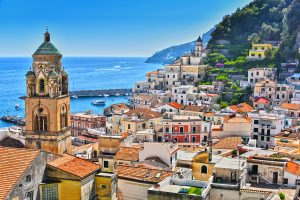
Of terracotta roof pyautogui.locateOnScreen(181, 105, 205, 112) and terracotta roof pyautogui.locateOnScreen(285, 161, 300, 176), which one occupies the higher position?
terracotta roof pyautogui.locateOnScreen(181, 105, 205, 112)

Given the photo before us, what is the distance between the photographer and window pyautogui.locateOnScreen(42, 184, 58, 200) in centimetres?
2214

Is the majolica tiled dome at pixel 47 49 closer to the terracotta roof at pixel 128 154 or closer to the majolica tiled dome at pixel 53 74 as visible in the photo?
the majolica tiled dome at pixel 53 74

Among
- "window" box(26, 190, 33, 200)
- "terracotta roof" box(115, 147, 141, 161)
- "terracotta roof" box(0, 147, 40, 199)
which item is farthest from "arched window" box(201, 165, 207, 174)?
"window" box(26, 190, 33, 200)

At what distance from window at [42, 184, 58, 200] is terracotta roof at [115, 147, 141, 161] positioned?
12466mm

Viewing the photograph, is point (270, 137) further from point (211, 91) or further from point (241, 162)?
point (211, 91)

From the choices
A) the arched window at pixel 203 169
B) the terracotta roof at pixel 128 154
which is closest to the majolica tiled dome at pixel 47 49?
the terracotta roof at pixel 128 154

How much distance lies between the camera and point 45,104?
31.5m

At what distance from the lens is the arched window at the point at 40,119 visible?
1244 inches

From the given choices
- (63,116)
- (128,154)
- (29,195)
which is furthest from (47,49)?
(29,195)

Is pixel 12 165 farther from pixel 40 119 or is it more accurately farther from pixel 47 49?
pixel 47 49

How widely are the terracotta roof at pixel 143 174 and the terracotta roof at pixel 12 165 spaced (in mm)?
6588

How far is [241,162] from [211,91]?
53967 mm

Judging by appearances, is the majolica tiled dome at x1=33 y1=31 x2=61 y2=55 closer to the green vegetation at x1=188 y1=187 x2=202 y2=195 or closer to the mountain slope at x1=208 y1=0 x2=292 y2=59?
the green vegetation at x1=188 y1=187 x2=202 y2=195

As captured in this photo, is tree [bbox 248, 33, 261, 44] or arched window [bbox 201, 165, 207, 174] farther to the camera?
tree [bbox 248, 33, 261, 44]
